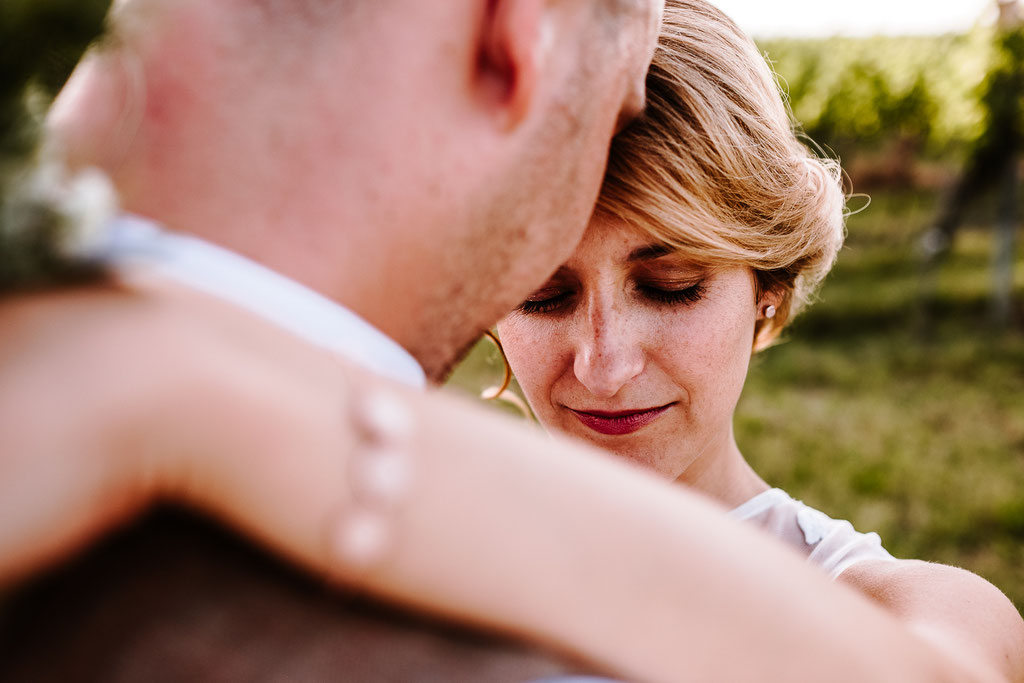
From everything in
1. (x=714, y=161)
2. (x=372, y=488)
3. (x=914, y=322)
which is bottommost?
(x=914, y=322)

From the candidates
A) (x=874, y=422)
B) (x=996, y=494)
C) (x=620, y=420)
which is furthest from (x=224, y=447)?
(x=874, y=422)

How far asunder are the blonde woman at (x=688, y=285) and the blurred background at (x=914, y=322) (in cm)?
276

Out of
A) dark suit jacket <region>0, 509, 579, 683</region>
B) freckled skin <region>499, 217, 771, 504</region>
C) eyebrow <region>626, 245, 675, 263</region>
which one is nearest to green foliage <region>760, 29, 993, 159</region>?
freckled skin <region>499, 217, 771, 504</region>

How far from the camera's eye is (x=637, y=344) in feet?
7.75

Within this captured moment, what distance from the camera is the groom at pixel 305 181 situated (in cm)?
93

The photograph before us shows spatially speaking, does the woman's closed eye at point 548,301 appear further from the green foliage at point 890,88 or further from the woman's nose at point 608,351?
the green foliage at point 890,88

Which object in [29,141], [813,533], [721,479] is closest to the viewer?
[29,141]

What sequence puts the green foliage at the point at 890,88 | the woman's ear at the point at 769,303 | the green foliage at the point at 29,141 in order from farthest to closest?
the green foliage at the point at 890,88
the woman's ear at the point at 769,303
the green foliage at the point at 29,141

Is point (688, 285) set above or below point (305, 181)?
below

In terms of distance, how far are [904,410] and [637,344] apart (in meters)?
7.36

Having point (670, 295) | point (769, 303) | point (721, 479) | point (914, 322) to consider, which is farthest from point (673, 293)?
point (914, 322)

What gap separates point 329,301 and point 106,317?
0.97ft

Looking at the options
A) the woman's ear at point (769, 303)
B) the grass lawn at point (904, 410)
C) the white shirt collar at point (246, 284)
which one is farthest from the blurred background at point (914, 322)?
the white shirt collar at point (246, 284)

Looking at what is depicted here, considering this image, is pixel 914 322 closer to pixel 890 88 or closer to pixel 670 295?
pixel 890 88
